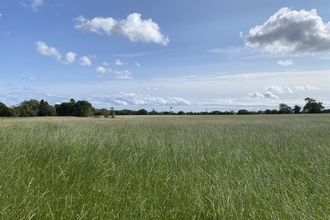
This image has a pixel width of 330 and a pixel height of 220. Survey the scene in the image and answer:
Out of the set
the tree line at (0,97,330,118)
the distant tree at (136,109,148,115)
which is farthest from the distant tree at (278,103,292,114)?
the distant tree at (136,109,148,115)

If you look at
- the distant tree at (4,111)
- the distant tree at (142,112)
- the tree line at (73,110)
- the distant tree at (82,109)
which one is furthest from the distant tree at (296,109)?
the distant tree at (4,111)

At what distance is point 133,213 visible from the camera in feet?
6.99

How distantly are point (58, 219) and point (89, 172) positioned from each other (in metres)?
1.09

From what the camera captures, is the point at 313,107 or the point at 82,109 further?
the point at 313,107

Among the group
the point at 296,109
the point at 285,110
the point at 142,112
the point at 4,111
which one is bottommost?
the point at 4,111

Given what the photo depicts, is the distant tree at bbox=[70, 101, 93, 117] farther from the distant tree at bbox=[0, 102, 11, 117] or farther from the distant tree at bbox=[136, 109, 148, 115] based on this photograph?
the distant tree at bbox=[136, 109, 148, 115]

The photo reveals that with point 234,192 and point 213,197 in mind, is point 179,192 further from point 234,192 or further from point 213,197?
point 234,192

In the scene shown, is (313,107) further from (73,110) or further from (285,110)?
(73,110)

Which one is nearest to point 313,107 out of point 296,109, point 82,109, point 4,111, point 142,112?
point 296,109

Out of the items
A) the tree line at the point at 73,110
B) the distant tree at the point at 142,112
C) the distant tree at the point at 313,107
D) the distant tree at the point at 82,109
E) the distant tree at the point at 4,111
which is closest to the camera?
the distant tree at the point at 4,111

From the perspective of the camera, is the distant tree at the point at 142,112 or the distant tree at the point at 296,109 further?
the distant tree at the point at 142,112

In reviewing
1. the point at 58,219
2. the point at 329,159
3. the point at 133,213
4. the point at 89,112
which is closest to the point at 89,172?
the point at 58,219

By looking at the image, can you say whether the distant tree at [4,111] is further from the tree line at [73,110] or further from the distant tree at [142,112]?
the distant tree at [142,112]

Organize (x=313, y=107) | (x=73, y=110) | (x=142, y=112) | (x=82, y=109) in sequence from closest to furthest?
1. (x=82, y=109)
2. (x=73, y=110)
3. (x=313, y=107)
4. (x=142, y=112)
